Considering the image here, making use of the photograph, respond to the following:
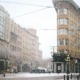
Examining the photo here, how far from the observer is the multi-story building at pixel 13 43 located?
74.3 metres

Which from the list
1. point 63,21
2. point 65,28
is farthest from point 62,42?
point 63,21

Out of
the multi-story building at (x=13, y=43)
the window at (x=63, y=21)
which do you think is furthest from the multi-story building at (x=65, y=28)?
the multi-story building at (x=13, y=43)

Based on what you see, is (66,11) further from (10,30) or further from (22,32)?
(22,32)

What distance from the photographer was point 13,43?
86.5 m

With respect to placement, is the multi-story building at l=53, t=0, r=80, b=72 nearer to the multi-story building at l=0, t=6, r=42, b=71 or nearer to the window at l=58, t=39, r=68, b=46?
the window at l=58, t=39, r=68, b=46

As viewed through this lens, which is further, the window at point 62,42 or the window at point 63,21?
the window at point 63,21

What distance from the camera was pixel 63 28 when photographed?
74.1 m

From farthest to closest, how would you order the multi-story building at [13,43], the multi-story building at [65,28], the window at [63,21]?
the multi-story building at [13,43] < the window at [63,21] < the multi-story building at [65,28]

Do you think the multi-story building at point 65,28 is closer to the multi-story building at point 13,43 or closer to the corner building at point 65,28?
the corner building at point 65,28

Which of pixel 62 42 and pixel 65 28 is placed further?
pixel 65 28

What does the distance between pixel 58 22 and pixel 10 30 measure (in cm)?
1696

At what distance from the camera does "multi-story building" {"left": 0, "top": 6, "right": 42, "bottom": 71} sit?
7431 cm

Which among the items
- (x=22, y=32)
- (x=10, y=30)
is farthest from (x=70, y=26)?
(x=22, y=32)

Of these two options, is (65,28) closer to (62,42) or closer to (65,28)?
(65,28)
